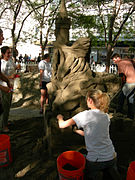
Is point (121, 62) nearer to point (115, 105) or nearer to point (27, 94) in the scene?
point (115, 105)

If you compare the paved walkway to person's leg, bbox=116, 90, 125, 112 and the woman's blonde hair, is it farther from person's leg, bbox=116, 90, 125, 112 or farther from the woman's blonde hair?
the woman's blonde hair

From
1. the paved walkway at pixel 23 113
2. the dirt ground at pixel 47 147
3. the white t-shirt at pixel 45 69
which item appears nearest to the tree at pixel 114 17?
the white t-shirt at pixel 45 69

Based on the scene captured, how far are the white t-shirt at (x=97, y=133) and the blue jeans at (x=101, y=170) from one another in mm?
47

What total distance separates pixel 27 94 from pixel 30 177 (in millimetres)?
5220

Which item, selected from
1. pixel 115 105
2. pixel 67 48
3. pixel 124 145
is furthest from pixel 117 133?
pixel 67 48

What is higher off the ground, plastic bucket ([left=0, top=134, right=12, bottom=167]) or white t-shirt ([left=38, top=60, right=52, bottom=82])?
white t-shirt ([left=38, top=60, right=52, bottom=82])

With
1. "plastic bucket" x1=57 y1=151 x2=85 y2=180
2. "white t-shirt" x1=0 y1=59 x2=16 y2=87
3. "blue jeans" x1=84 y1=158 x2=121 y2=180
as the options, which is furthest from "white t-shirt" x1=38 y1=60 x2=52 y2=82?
"blue jeans" x1=84 y1=158 x2=121 y2=180


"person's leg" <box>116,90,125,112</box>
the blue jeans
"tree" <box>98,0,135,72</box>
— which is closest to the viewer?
the blue jeans

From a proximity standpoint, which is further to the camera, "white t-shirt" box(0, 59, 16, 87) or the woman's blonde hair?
"white t-shirt" box(0, 59, 16, 87)

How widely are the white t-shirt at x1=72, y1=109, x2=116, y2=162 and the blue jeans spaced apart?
47 mm

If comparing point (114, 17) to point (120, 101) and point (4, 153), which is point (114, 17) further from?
point (4, 153)

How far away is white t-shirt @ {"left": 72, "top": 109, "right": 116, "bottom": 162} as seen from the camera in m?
1.76

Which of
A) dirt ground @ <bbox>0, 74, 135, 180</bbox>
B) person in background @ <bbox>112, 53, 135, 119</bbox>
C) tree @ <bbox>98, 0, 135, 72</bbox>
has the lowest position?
dirt ground @ <bbox>0, 74, 135, 180</bbox>

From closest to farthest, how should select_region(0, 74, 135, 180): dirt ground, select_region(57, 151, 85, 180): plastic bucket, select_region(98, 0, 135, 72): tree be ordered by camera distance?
select_region(57, 151, 85, 180): plastic bucket < select_region(0, 74, 135, 180): dirt ground < select_region(98, 0, 135, 72): tree
